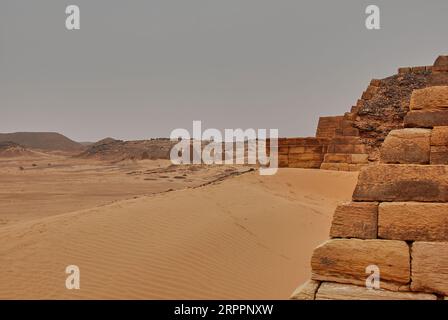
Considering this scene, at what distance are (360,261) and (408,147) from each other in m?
1.36

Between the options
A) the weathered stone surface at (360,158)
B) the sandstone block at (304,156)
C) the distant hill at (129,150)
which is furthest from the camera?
the distant hill at (129,150)

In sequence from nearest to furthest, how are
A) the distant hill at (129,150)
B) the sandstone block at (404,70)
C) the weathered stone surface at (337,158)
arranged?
1. the weathered stone surface at (337,158)
2. the sandstone block at (404,70)
3. the distant hill at (129,150)

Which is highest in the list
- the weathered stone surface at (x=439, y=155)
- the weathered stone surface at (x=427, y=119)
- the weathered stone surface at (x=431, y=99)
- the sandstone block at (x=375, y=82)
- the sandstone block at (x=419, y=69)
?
the sandstone block at (x=419, y=69)

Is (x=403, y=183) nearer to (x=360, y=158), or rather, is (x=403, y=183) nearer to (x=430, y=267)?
(x=430, y=267)

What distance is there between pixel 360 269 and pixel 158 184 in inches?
816

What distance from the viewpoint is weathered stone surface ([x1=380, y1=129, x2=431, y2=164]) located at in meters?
4.11

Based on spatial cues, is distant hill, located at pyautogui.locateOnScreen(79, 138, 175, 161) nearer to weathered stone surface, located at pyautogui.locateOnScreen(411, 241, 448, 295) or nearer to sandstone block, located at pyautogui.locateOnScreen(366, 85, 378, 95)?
sandstone block, located at pyautogui.locateOnScreen(366, 85, 378, 95)

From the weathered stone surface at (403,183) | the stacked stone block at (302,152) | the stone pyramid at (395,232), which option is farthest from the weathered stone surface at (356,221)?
the stacked stone block at (302,152)

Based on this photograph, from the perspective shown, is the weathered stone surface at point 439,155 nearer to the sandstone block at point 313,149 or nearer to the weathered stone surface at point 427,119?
the weathered stone surface at point 427,119

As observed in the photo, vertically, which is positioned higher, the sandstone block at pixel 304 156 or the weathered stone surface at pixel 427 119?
the weathered stone surface at pixel 427 119

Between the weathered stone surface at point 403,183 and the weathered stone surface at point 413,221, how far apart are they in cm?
10

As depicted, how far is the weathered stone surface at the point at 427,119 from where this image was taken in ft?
14.0

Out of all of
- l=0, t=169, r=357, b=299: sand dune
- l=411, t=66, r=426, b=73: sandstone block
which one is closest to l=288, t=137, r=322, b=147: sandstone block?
l=411, t=66, r=426, b=73: sandstone block
